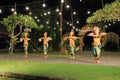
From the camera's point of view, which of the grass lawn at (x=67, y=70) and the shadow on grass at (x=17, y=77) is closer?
the grass lawn at (x=67, y=70)

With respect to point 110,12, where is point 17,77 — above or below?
below

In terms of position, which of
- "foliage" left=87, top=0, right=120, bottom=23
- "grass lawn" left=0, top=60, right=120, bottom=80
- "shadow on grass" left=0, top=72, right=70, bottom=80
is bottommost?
"shadow on grass" left=0, top=72, right=70, bottom=80

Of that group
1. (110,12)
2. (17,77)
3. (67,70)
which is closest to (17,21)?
(110,12)

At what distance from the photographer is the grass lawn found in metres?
17.3

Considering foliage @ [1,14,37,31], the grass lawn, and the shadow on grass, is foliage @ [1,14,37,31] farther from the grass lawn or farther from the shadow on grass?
the shadow on grass

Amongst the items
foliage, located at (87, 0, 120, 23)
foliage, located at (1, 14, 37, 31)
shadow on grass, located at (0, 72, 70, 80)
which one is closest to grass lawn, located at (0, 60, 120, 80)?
shadow on grass, located at (0, 72, 70, 80)

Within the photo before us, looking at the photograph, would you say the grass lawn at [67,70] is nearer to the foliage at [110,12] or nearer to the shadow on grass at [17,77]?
the shadow on grass at [17,77]

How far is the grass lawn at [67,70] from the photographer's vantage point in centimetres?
1732

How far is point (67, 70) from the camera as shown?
19.6m

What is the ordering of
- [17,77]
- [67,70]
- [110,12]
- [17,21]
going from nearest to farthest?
[17,77] → [67,70] → [110,12] → [17,21]

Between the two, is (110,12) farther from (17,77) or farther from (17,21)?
(17,21)

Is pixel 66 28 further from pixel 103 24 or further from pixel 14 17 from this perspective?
pixel 14 17

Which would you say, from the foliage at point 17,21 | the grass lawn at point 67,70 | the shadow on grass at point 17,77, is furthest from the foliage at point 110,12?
the foliage at point 17,21

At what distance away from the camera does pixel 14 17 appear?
38500 mm
